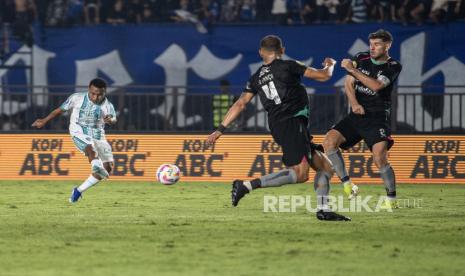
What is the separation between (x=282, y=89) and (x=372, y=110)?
1.96m

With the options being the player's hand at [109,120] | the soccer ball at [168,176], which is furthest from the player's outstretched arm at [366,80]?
the player's hand at [109,120]

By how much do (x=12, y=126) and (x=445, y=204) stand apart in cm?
1070

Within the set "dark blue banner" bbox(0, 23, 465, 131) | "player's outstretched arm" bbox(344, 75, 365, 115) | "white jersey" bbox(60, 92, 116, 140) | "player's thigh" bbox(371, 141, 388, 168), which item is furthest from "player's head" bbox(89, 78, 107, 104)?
"dark blue banner" bbox(0, 23, 465, 131)

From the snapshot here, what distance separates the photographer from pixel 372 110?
14078 millimetres

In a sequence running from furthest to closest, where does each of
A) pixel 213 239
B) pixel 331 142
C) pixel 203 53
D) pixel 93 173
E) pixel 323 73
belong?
pixel 203 53 < pixel 93 173 < pixel 331 142 < pixel 323 73 < pixel 213 239

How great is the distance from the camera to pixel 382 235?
37.0ft

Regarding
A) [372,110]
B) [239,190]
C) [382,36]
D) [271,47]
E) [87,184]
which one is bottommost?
[87,184]

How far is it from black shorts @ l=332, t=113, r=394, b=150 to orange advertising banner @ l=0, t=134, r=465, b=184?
5.86 meters

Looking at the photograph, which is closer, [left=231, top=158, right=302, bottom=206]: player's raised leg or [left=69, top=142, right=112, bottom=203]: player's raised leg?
[left=231, top=158, right=302, bottom=206]: player's raised leg

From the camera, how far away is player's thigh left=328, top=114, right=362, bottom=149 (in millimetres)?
14195

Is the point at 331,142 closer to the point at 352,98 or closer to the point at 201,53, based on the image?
the point at 352,98

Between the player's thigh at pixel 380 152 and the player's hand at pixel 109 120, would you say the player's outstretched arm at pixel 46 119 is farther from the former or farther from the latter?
the player's thigh at pixel 380 152

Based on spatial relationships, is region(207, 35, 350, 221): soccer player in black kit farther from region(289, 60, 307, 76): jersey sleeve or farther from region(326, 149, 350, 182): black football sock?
region(326, 149, 350, 182): black football sock

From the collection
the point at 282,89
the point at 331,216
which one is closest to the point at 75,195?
the point at 282,89
